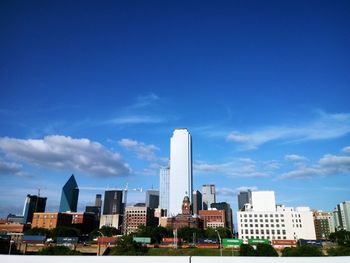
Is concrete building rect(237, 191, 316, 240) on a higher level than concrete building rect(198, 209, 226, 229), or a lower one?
lower

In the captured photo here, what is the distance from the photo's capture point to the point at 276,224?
3910 inches

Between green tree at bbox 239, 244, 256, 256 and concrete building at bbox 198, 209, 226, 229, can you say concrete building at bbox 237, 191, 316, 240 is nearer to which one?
green tree at bbox 239, 244, 256, 256

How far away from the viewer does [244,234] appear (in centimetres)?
10044

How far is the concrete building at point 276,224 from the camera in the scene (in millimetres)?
97938

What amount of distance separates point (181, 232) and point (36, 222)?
85.2 m

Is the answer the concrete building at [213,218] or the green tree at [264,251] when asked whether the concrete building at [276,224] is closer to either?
the green tree at [264,251]

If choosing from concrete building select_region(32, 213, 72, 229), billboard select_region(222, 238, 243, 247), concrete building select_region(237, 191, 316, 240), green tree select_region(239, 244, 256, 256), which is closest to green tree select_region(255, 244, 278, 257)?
green tree select_region(239, 244, 256, 256)

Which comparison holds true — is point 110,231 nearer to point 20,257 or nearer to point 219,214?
point 219,214

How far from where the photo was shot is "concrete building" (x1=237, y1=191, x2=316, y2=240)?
A: 3856 inches

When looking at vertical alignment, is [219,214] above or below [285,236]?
above

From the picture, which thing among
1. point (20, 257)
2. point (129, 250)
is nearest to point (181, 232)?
point (129, 250)
